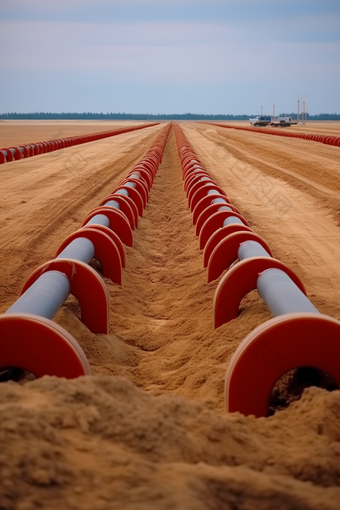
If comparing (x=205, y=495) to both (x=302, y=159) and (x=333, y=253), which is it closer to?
(x=333, y=253)

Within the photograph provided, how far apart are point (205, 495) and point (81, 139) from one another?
32171 millimetres

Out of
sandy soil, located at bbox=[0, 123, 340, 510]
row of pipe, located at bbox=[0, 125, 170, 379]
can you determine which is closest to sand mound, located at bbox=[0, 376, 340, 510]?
sandy soil, located at bbox=[0, 123, 340, 510]

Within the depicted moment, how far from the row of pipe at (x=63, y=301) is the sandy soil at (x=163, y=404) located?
21 centimetres

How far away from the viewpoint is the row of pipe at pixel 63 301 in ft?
9.27

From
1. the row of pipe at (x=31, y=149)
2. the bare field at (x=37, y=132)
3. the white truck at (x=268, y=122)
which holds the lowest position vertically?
the row of pipe at (x=31, y=149)

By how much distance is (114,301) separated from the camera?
5352 millimetres

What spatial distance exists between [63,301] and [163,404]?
161 centimetres

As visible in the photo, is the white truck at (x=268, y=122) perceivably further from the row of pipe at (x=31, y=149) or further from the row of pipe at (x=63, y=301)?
the row of pipe at (x=63, y=301)

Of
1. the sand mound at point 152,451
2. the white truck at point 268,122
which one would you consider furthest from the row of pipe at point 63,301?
the white truck at point 268,122

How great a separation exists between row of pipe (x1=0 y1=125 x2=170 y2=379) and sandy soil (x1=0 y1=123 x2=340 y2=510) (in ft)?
0.70

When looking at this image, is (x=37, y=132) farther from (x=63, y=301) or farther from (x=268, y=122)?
(x=63, y=301)

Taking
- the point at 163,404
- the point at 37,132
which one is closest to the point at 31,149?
the point at 163,404

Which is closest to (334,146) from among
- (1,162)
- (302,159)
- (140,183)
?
(302,159)

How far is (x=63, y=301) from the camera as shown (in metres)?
3.81
